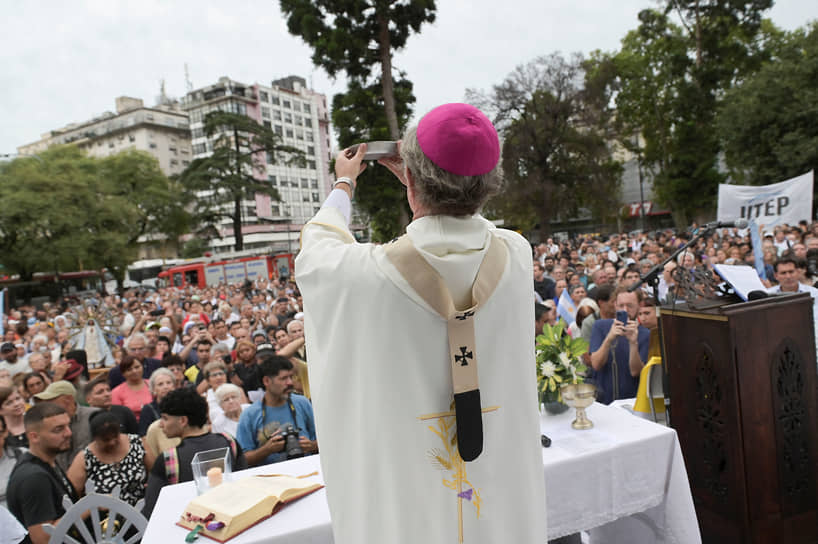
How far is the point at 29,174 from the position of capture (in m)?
32.1

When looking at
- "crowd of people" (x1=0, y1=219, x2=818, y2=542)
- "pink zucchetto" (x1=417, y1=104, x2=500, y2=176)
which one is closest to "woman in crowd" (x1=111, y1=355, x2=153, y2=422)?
"crowd of people" (x1=0, y1=219, x2=818, y2=542)

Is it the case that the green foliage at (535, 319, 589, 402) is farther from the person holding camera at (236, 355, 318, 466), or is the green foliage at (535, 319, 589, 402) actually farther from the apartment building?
the apartment building

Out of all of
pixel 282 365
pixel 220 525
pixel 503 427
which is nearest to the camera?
pixel 503 427

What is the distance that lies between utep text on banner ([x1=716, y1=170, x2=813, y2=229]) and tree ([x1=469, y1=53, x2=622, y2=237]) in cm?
1791

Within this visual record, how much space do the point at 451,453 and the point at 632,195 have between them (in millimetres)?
57636

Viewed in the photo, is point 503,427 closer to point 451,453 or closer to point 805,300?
point 451,453

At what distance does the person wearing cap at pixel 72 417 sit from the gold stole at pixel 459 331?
3904 mm

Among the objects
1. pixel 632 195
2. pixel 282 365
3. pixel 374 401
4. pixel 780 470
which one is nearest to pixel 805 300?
pixel 780 470

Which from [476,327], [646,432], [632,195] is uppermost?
[632,195]

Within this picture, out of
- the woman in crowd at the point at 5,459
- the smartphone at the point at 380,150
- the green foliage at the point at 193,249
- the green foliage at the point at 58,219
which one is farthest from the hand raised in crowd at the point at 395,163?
the green foliage at the point at 193,249

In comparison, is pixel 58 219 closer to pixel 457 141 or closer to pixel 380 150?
pixel 380 150

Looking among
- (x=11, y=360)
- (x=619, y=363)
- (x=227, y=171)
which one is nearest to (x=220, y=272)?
(x=227, y=171)

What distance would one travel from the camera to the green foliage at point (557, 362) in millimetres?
3035

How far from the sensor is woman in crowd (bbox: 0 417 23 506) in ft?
13.2
